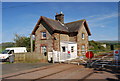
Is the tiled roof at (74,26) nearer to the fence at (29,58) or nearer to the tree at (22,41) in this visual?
the fence at (29,58)

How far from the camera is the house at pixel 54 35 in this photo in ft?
71.6

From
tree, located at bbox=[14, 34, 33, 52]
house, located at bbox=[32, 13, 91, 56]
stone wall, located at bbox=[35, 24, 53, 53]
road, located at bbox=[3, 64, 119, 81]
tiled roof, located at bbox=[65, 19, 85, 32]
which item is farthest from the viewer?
tree, located at bbox=[14, 34, 33, 52]

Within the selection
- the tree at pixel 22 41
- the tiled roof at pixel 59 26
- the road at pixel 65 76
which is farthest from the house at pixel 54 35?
the road at pixel 65 76

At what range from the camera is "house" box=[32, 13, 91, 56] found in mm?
21828

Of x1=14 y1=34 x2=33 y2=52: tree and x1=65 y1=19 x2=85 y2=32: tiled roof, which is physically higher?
x1=65 y1=19 x2=85 y2=32: tiled roof

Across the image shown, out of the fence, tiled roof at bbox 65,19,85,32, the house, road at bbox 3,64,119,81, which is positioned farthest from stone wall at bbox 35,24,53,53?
road at bbox 3,64,119,81

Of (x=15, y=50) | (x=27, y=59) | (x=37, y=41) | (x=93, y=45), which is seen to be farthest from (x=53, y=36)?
(x=93, y=45)

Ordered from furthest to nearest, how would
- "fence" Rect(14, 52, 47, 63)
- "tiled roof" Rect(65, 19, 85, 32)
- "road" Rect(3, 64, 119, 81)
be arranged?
"tiled roof" Rect(65, 19, 85, 32), "fence" Rect(14, 52, 47, 63), "road" Rect(3, 64, 119, 81)

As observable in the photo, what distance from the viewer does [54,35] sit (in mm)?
21672

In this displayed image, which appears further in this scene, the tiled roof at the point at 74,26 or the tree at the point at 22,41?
the tree at the point at 22,41

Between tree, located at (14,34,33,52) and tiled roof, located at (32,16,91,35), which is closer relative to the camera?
tiled roof, located at (32,16,91,35)

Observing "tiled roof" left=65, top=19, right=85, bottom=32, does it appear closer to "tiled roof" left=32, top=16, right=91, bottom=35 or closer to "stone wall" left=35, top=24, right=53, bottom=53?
"tiled roof" left=32, top=16, right=91, bottom=35

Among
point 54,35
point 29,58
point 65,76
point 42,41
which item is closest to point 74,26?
point 54,35

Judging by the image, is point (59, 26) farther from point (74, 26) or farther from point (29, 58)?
point (29, 58)
